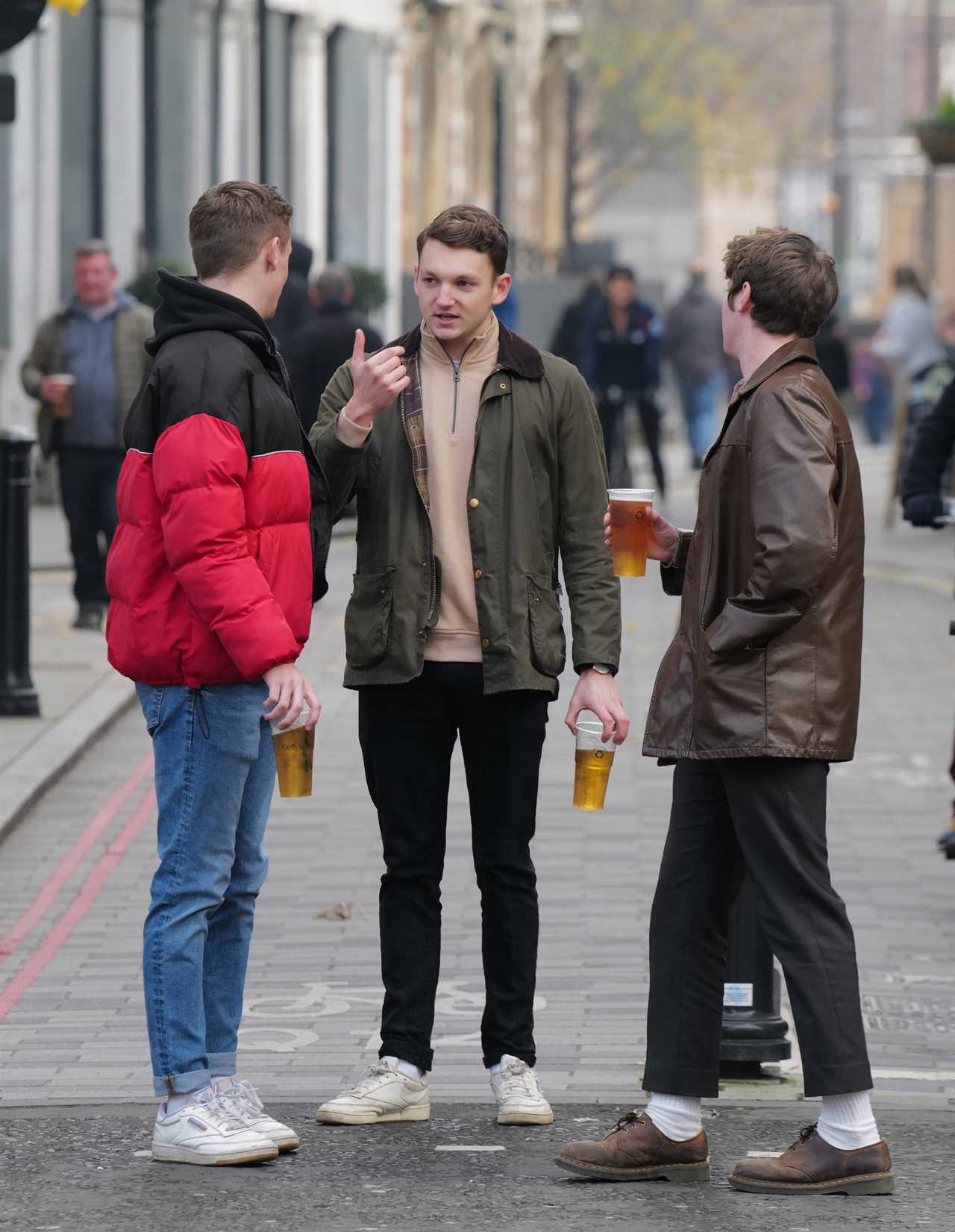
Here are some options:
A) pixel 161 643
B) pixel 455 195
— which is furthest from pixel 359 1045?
pixel 455 195

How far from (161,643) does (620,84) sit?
59761 millimetres

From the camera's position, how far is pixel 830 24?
327 feet

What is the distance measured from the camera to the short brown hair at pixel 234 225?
5.05 m

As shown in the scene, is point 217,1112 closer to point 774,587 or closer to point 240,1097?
point 240,1097

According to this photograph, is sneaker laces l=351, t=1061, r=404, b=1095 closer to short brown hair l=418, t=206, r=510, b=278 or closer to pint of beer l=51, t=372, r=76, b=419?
short brown hair l=418, t=206, r=510, b=278

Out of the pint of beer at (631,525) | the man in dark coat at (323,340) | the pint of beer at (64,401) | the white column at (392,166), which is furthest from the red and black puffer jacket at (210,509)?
the white column at (392,166)

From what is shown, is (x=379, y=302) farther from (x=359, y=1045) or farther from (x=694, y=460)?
(x=359, y=1045)

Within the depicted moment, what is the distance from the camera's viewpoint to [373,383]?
520 centimetres

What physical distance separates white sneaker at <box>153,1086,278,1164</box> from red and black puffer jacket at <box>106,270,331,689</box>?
82 cm

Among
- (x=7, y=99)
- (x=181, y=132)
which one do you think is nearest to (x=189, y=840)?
(x=7, y=99)

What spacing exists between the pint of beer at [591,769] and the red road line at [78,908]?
188 cm

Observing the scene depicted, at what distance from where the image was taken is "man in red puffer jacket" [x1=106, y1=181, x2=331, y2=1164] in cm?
498

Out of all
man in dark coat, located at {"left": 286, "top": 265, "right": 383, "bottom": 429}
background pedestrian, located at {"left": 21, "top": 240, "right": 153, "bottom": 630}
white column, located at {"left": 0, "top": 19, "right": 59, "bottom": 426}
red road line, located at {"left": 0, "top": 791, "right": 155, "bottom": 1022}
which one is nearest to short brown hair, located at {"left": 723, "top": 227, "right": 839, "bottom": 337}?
red road line, located at {"left": 0, "top": 791, "right": 155, "bottom": 1022}

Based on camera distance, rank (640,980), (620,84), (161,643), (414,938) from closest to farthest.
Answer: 1. (161,643)
2. (414,938)
3. (640,980)
4. (620,84)
